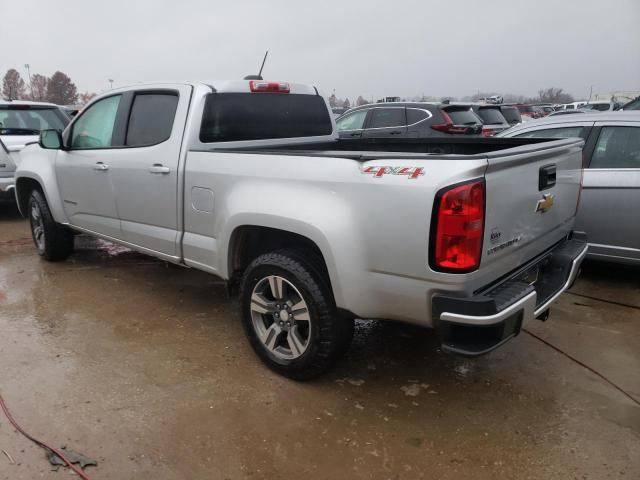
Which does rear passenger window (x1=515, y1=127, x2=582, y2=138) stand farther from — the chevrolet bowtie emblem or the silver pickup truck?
the chevrolet bowtie emblem

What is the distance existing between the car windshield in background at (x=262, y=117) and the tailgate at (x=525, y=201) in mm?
2010

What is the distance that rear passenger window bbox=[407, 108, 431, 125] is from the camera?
8953 mm

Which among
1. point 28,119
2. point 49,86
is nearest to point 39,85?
point 49,86

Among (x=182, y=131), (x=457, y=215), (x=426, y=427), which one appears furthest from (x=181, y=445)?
(x=182, y=131)

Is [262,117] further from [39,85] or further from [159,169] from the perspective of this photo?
[39,85]

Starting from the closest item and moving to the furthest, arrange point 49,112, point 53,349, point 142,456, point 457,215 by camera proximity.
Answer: point 457,215 → point 142,456 → point 53,349 → point 49,112

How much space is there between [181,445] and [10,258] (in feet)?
14.0

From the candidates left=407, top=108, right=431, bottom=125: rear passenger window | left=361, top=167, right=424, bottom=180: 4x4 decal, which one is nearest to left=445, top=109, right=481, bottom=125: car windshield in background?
left=407, top=108, right=431, bottom=125: rear passenger window

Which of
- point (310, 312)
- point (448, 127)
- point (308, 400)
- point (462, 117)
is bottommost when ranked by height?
point (308, 400)

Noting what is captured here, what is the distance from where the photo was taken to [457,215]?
92.0 inches

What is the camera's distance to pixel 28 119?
320 inches

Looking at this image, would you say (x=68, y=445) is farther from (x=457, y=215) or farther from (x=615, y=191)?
(x=615, y=191)

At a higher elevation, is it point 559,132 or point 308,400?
point 559,132

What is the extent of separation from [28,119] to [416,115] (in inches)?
244
